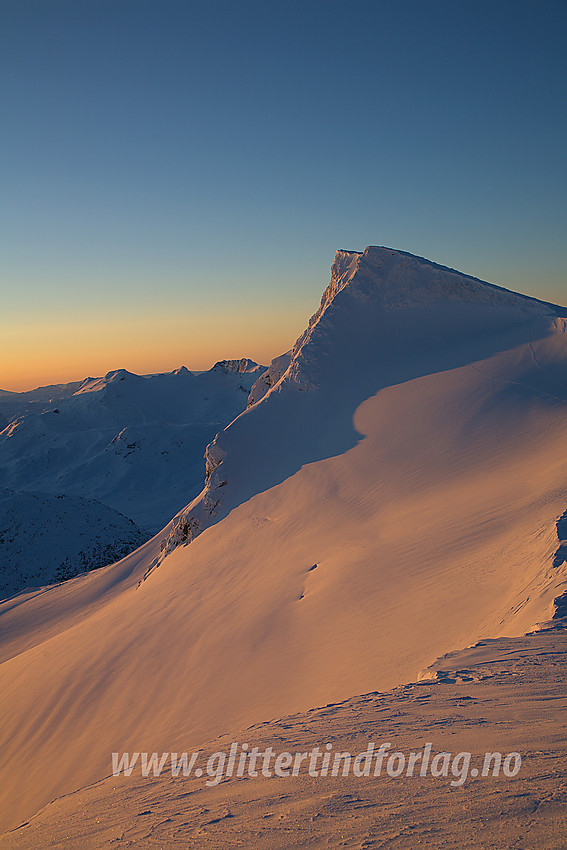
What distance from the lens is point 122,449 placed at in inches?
1999

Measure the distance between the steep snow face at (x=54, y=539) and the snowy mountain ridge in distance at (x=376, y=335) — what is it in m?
12.2

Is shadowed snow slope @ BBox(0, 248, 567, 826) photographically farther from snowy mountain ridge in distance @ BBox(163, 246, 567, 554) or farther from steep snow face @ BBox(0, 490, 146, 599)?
steep snow face @ BBox(0, 490, 146, 599)

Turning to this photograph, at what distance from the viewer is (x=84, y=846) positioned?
12.2ft

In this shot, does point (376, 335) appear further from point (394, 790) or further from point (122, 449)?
point (122, 449)

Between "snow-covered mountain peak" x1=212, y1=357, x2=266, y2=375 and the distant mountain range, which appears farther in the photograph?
"snow-covered mountain peak" x1=212, y1=357, x2=266, y2=375

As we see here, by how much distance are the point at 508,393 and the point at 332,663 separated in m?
9.80

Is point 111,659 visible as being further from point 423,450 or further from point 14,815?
point 423,450

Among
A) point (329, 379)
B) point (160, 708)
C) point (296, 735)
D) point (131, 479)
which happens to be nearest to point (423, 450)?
point (329, 379)

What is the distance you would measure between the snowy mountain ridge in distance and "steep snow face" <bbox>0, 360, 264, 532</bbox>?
2118 cm

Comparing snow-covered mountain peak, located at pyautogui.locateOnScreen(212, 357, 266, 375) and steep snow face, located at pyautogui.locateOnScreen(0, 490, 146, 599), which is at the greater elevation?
snow-covered mountain peak, located at pyautogui.locateOnScreen(212, 357, 266, 375)

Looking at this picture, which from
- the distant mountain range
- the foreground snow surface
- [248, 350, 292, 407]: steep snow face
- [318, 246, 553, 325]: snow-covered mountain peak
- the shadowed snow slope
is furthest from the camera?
the distant mountain range

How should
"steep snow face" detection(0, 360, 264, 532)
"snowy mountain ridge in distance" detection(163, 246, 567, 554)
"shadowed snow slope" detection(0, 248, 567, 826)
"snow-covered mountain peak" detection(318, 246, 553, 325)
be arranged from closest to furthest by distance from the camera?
"shadowed snow slope" detection(0, 248, 567, 826)
"snowy mountain ridge in distance" detection(163, 246, 567, 554)
"snow-covered mountain peak" detection(318, 246, 553, 325)
"steep snow face" detection(0, 360, 264, 532)

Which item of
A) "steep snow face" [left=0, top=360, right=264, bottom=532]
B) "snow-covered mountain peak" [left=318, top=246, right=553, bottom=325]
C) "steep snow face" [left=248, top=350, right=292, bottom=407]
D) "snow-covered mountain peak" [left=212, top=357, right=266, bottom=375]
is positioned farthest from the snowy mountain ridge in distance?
"snow-covered mountain peak" [left=212, top=357, right=266, bottom=375]

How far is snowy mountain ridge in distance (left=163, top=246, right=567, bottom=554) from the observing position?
1566cm
